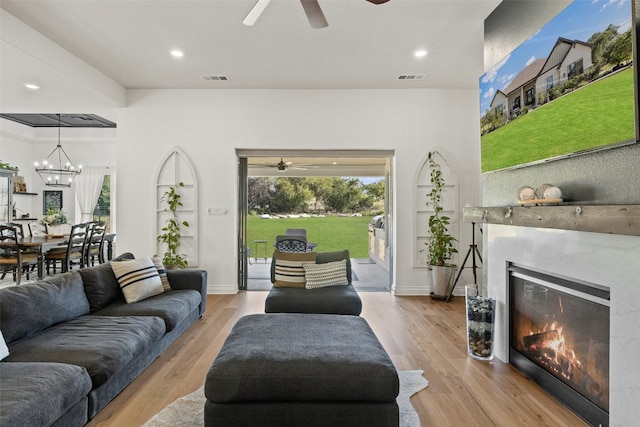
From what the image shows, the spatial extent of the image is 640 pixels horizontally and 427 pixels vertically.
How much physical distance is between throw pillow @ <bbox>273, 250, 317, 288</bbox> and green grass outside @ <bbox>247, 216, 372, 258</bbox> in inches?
130

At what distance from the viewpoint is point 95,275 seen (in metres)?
3.06

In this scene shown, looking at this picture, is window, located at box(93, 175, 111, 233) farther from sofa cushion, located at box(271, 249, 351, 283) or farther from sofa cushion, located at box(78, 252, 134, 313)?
sofa cushion, located at box(271, 249, 351, 283)

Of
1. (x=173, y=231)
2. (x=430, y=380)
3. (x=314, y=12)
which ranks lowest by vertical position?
(x=430, y=380)

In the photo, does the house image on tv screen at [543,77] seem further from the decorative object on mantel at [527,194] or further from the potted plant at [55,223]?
the potted plant at [55,223]

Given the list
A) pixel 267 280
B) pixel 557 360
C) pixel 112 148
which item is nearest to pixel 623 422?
pixel 557 360

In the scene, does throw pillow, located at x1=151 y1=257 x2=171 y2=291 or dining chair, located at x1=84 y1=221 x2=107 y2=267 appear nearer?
throw pillow, located at x1=151 y1=257 x2=171 y2=291

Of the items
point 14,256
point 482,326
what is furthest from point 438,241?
point 14,256

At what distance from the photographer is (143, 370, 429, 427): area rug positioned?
1973 millimetres

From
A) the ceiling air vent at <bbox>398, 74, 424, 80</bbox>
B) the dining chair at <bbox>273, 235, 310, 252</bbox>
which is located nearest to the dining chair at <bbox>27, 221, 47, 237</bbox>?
the dining chair at <bbox>273, 235, 310, 252</bbox>

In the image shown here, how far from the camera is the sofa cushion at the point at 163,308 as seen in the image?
2875 mm

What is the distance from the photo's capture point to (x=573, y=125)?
6.68 ft

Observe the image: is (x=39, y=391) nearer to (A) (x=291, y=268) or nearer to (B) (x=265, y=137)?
(A) (x=291, y=268)

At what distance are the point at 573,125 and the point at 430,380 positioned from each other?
1.89 meters

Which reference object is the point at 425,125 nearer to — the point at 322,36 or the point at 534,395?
the point at 322,36
